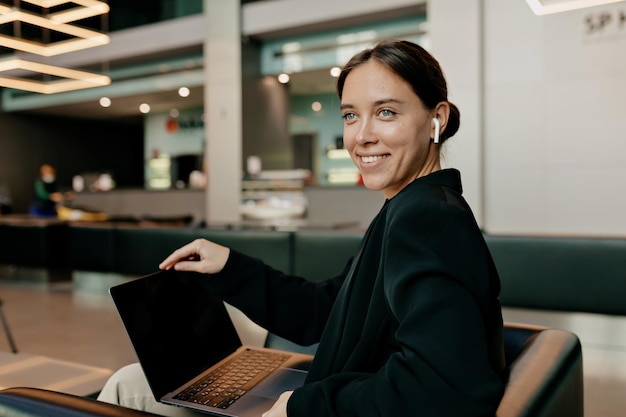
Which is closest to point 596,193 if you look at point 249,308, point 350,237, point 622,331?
point 622,331

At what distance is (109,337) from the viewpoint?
11.9ft

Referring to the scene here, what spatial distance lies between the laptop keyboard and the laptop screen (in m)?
0.03

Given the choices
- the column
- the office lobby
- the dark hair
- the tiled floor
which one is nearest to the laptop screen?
the office lobby

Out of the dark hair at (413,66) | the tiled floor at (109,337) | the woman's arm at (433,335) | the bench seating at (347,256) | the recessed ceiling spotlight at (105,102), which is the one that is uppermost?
the recessed ceiling spotlight at (105,102)

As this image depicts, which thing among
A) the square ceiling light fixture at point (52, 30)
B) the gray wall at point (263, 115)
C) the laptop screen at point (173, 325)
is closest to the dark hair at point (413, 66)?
the laptop screen at point (173, 325)

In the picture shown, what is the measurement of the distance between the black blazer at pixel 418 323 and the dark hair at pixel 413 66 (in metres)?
0.15

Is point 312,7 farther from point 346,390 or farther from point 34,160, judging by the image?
point 34,160

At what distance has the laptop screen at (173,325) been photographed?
38.7 inches

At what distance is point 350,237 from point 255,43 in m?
6.57

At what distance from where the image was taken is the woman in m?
0.66

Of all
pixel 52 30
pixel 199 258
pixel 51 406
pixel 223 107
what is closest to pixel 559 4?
pixel 199 258

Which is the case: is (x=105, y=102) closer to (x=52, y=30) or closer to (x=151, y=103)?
(x=151, y=103)

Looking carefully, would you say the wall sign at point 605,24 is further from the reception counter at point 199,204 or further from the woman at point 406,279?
the woman at point 406,279

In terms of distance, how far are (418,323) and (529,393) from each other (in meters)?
0.26
